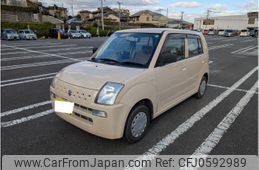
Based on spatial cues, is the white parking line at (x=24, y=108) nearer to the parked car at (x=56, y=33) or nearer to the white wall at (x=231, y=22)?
the parked car at (x=56, y=33)

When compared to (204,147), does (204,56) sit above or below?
above

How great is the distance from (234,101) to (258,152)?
225 centimetres

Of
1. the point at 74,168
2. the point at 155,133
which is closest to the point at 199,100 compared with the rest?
the point at 155,133

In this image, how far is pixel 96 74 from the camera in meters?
2.88

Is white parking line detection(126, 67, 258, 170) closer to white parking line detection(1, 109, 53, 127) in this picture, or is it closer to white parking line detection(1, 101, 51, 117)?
white parking line detection(1, 109, 53, 127)

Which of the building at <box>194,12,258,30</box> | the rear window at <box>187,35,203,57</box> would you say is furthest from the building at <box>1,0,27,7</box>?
the building at <box>194,12,258,30</box>

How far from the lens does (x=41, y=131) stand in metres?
3.34

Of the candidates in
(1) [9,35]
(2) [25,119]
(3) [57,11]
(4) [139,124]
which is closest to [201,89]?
(4) [139,124]

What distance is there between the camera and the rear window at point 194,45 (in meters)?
4.25

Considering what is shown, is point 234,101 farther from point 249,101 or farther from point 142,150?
point 142,150

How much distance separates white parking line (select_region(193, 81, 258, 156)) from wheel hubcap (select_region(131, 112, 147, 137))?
0.82 meters

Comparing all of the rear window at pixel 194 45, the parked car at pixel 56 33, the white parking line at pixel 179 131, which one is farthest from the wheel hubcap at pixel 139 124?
the parked car at pixel 56 33

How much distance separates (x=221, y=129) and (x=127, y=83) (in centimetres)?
204

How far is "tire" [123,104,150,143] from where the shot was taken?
9.17ft
